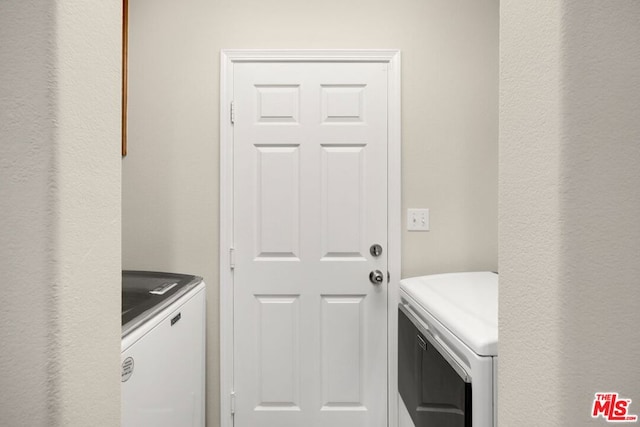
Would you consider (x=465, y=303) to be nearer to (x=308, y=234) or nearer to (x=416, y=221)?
(x=416, y=221)

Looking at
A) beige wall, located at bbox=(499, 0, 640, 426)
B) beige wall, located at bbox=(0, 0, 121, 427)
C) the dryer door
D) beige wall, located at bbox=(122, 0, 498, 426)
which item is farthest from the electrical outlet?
beige wall, located at bbox=(0, 0, 121, 427)

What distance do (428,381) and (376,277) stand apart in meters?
0.68

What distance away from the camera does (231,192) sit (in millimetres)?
2002

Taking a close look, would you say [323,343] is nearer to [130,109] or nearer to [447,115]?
[447,115]

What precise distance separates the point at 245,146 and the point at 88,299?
1.49m

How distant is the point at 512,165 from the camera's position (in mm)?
676

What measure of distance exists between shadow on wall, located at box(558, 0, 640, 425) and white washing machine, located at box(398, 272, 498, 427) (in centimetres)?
46

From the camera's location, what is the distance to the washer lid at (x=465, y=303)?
103 centimetres

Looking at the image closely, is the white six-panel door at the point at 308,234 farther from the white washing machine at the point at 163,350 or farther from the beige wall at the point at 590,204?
the beige wall at the point at 590,204

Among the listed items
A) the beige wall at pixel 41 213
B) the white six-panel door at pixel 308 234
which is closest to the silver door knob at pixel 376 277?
the white six-panel door at pixel 308 234

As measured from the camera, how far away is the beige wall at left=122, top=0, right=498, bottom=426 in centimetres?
200

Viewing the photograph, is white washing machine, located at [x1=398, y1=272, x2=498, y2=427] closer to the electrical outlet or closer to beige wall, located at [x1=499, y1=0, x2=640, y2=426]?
the electrical outlet
